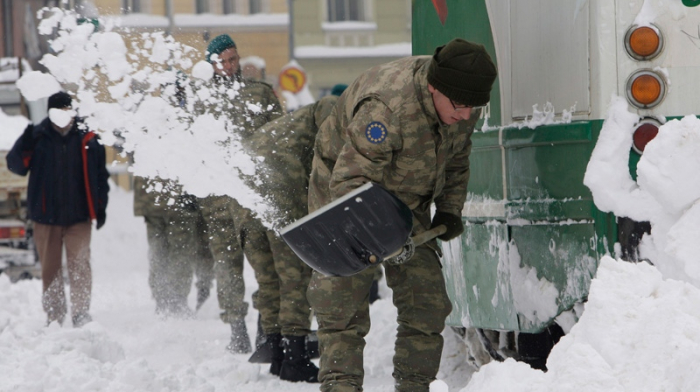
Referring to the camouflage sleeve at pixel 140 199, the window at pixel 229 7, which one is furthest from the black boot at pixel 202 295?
the window at pixel 229 7

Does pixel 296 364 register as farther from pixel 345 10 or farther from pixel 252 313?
pixel 345 10

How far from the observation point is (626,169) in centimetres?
378

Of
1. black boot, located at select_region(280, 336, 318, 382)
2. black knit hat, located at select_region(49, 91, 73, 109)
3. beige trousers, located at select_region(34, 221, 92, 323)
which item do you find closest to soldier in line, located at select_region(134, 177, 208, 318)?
beige trousers, located at select_region(34, 221, 92, 323)

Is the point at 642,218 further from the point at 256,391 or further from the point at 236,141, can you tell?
the point at 236,141

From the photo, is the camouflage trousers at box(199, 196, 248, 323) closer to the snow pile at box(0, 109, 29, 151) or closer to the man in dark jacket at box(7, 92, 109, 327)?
the man in dark jacket at box(7, 92, 109, 327)

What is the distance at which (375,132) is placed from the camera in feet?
12.9

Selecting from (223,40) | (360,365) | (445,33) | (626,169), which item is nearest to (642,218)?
(626,169)

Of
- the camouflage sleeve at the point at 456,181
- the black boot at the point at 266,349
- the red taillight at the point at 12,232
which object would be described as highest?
the camouflage sleeve at the point at 456,181

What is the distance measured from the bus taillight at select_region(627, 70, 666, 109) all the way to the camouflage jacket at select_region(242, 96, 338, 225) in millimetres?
2158

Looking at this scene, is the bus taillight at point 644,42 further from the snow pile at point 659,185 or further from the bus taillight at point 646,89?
the snow pile at point 659,185

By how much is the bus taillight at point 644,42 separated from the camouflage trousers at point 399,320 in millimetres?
1219

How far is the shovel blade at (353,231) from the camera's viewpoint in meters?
3.82

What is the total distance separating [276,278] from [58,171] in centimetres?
279

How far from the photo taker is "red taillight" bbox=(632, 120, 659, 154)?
12.3ft
